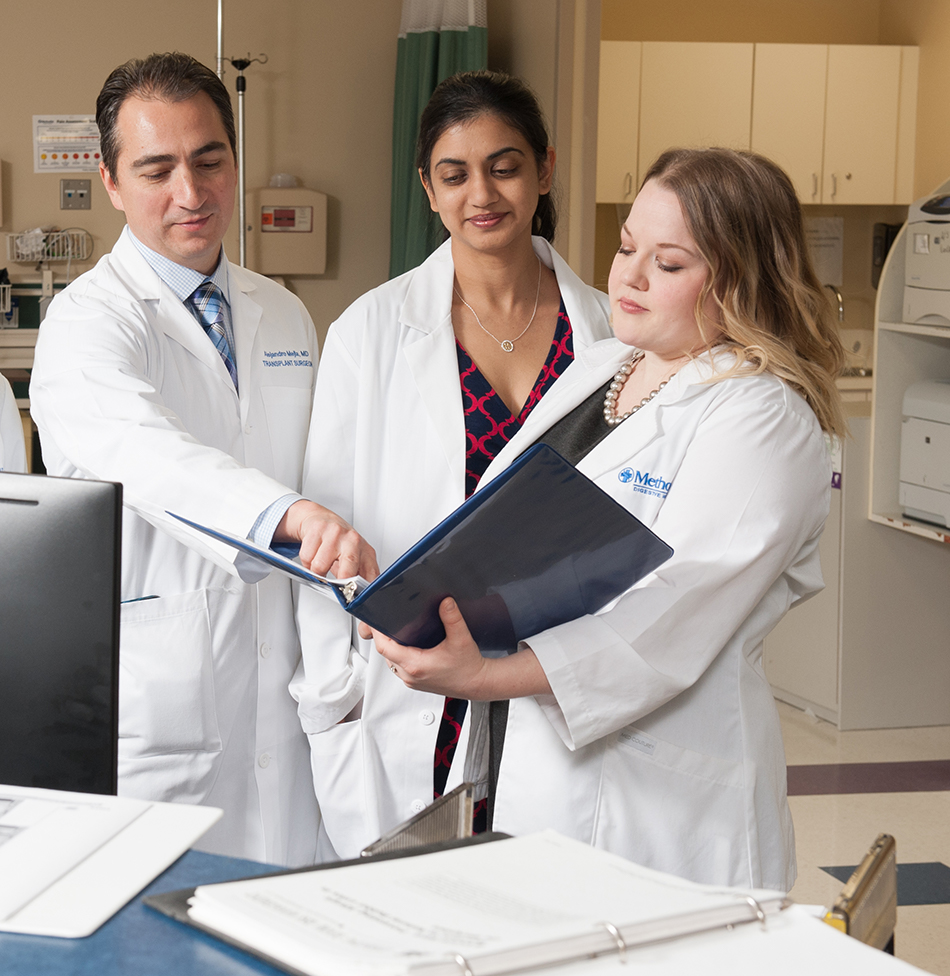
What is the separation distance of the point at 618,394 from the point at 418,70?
3.56 m

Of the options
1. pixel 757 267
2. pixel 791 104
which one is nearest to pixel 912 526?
pixel 757 267

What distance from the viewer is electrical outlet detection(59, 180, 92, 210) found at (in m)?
4.84

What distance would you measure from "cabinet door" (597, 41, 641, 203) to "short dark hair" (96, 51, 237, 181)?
3709 mm

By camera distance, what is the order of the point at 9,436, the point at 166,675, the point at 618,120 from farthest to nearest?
the point at 618,120 → the point at 9,436 → the point at 166,675

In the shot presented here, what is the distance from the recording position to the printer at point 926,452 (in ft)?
11.0

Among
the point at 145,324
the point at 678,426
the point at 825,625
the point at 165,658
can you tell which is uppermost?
the point at 145,324

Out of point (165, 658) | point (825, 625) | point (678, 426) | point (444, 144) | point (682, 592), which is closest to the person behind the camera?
point (682, 592)

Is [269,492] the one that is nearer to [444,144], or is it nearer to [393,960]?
[444,144]

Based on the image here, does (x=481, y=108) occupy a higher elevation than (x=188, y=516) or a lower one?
higher

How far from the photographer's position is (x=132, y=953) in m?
0.68

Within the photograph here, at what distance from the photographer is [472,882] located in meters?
0.72

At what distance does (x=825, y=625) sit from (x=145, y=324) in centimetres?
270

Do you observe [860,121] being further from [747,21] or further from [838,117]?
[747,21]

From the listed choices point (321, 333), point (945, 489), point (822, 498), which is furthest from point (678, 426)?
point (321, 333)
